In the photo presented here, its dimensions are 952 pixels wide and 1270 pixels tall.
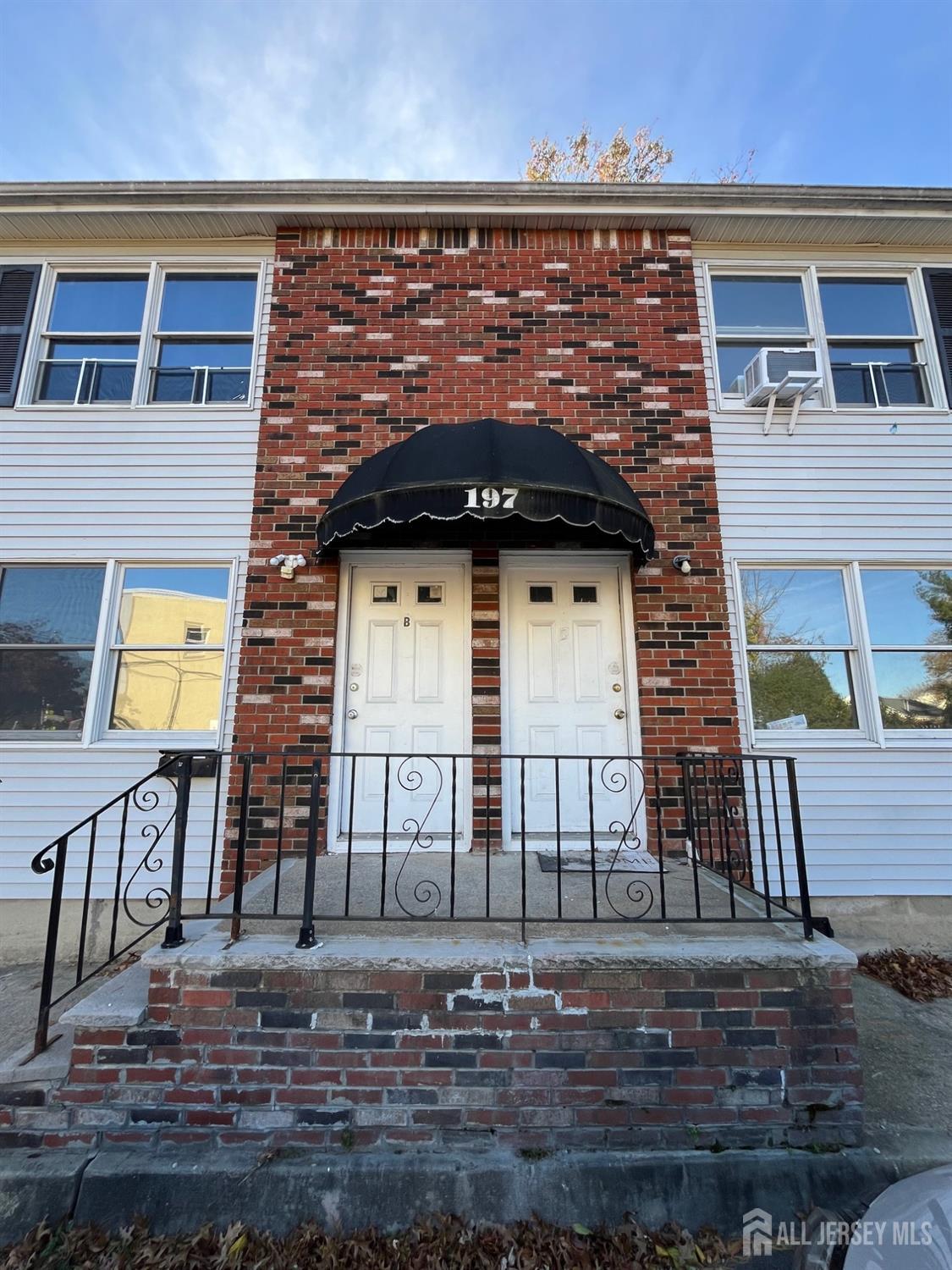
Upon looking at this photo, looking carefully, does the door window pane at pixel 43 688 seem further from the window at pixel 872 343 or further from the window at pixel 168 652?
the window at pixel 872 343

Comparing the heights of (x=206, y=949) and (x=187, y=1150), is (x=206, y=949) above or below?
above

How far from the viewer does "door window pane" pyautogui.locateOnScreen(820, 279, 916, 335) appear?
17.0 ft

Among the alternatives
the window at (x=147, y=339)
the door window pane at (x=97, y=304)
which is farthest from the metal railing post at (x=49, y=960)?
the door window pane at (x=97, y=304)

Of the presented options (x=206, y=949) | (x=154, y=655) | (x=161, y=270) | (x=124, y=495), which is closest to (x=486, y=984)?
(x=206, y=949)

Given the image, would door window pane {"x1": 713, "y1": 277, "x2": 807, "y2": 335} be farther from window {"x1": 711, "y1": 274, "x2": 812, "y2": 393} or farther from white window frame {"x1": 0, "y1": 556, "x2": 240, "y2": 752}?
white window frame {"x1": 0, "y1": 556, "x2": 240, "y2": 752}

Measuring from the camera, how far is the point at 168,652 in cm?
454

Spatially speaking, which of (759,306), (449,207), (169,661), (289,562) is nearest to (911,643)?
(759,306)

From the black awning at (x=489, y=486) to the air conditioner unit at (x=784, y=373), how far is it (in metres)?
1.91

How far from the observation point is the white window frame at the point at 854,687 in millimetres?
4398

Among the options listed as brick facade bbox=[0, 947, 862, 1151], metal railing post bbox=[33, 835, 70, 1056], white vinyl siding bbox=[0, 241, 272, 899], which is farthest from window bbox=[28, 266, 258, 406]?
brick facade bbox=[0, 947, 862, 1151]

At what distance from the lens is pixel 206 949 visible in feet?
7.93

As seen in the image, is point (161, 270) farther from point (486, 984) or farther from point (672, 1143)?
point (672, 1143)

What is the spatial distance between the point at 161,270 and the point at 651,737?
224 inches

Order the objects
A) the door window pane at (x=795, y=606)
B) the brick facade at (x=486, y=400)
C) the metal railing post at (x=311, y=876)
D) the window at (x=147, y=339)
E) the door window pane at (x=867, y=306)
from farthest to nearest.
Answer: the door window pane at (x=867, y=306) → the window at (x=147, y=339) → the door window pane at (x=795, y=606) → the brick facade at (x=486, y=400) → the metal railing post at (x=311, y=876)
